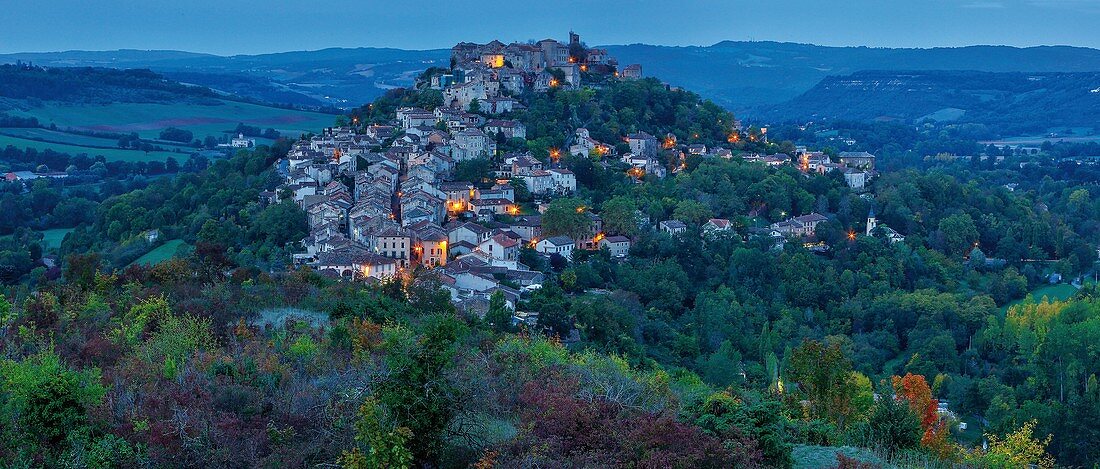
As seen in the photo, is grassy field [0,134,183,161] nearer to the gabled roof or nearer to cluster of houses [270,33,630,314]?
cluster of houses [270,33,630,314]

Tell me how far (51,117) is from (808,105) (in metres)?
109

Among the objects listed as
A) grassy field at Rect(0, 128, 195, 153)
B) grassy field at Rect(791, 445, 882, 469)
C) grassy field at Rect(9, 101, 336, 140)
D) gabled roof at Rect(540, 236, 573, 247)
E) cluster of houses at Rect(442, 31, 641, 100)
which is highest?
cluster of houses at Rect(442, 31, 641, 100)

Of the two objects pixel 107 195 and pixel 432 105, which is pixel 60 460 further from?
pixel 107 195

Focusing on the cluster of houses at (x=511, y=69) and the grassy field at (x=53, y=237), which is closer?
the grassy field at (x=53, y=237)

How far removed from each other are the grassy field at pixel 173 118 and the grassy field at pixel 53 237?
26.7 metres

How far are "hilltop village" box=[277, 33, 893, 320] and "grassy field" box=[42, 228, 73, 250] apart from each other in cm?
984

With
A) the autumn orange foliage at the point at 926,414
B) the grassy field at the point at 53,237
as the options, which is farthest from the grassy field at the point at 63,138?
the autumn orange foliage at the point at 926,414

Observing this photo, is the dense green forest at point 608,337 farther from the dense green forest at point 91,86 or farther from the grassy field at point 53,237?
the dense green forest at point 91,86

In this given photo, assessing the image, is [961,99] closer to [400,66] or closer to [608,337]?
[400,66]

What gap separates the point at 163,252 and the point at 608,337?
18.0 metres

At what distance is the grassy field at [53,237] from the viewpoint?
140 feet

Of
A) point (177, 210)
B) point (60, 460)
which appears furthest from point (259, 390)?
point (177, 210)

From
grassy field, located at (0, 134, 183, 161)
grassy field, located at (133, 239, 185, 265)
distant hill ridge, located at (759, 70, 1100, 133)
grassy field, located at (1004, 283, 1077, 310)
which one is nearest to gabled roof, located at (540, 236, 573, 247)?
grassy field, located at (133, 239, 185, 265)

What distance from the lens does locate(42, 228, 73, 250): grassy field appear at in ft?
140
